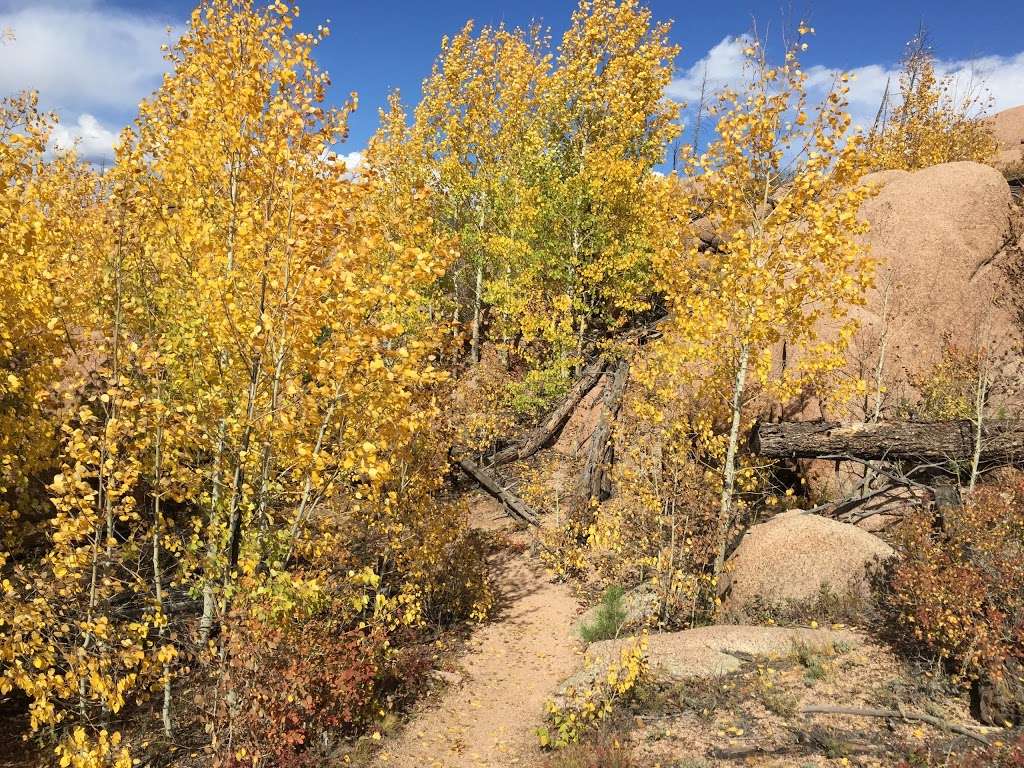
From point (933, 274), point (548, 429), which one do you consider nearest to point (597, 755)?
point (548, 429)

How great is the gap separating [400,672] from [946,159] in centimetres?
2911

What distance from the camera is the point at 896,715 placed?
6.63 meters

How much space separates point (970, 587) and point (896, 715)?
1982 millimetres

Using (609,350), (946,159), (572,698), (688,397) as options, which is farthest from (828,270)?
(946,159)

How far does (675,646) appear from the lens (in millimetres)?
8898

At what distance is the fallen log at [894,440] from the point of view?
10.8 metres

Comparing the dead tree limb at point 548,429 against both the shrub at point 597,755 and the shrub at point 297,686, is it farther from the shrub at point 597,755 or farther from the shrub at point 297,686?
the shrub at point 597,755

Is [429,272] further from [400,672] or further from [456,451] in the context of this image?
[456,451]

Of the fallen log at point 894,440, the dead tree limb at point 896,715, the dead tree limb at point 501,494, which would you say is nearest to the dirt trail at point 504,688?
the dead tree limb at point 501,494

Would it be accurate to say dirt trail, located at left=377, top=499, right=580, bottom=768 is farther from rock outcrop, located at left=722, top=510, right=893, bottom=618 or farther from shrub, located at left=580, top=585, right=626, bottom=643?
rock outcrop, located at left=722, top=510, right=893, bottom=618

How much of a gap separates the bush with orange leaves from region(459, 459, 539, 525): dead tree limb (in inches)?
390

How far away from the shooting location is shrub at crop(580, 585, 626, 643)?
1110 centimetres

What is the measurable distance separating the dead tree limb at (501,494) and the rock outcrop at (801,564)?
293 inches

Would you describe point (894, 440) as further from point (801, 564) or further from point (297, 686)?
point (297, 686)
